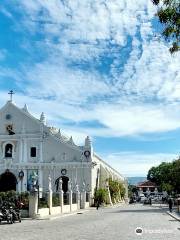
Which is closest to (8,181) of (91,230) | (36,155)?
(36,155)

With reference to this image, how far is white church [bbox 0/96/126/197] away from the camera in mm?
66375

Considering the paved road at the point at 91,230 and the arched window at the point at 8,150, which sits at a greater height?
the arched window at the point at 8,150

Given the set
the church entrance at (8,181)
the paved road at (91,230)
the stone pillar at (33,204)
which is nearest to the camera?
the paved road at (91,230)

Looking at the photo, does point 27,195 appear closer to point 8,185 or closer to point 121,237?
point 121,237

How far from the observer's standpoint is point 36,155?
2667 inches

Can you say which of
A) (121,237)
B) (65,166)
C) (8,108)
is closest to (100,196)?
(65,166)

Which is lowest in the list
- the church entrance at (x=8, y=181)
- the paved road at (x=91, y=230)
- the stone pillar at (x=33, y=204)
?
the paved road at (x=91, y=230)

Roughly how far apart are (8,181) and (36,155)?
531 cm

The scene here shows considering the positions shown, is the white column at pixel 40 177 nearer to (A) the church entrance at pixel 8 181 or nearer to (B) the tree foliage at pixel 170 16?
(A) the church entrance at pixel 8 181

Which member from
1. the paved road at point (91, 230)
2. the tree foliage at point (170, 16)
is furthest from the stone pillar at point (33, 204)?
the tree foliage at point (170, 16)

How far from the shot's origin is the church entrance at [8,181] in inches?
2648

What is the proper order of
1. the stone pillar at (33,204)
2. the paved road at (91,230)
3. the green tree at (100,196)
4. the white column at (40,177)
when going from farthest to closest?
the white column at (40,177), the green tree at (100,196), the stone pillar at (33,204), the paved road at (91,230)

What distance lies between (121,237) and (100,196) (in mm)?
46966

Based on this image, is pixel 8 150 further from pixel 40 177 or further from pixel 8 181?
pixel 40 177
